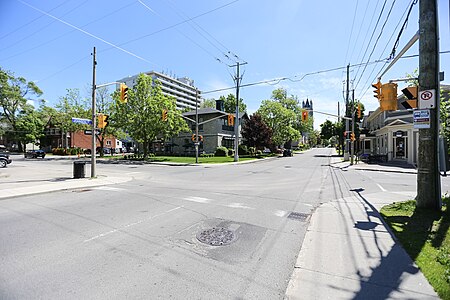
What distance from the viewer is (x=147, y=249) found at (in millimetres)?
4617

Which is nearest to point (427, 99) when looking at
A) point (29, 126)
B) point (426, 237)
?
point (426, 237)

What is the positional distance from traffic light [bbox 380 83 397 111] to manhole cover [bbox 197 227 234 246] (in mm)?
6078

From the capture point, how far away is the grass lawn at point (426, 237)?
3.41 metres

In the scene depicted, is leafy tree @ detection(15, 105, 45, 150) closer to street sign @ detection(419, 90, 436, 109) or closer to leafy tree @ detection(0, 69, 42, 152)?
leafy tree @ detection(0, 69, 42, 152)

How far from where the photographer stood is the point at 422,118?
6543 mm

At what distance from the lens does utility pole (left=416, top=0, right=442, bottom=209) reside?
645cm

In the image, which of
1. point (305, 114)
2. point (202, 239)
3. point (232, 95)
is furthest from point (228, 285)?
point (232, 95)

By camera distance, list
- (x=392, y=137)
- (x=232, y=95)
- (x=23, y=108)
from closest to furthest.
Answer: (x=392, y=137) < (x=23, y=108) < (x=232, y=95)

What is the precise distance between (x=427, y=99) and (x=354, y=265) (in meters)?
5.29

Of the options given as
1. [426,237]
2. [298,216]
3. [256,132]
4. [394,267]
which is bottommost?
[298,216]

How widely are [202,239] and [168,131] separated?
30914mm

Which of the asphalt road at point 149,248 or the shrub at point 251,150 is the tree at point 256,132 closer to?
the shrub at point 251,150

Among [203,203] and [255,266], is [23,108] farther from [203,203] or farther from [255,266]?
[255,266]

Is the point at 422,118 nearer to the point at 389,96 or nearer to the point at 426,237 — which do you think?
the point at 389,96
